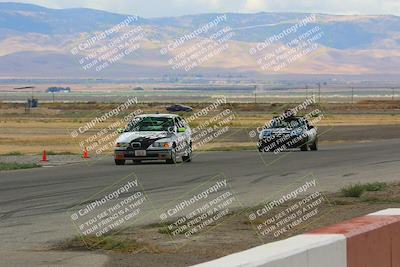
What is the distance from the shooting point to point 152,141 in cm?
3111

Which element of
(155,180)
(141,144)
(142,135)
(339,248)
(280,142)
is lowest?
(280,142)

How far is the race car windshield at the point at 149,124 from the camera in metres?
32.2

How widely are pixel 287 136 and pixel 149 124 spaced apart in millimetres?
8726

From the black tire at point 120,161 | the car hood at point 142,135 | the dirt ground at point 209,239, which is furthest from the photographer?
the black tire at point 120,161

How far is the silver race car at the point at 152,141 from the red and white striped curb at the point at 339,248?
23150mm

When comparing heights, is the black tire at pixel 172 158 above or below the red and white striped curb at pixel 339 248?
below

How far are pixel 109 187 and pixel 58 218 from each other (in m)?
5.76

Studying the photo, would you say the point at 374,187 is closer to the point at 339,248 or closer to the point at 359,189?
the point at 359,189

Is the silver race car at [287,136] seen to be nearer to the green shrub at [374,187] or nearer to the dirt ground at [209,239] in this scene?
the green shrub at [374,187]

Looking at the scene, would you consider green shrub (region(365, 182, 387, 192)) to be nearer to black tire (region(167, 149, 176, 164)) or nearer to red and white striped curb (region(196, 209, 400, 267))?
black tire (region(167, 149, 176, 164))

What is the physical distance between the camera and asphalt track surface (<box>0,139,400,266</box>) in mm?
14766

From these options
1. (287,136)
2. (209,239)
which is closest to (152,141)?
(287,136)

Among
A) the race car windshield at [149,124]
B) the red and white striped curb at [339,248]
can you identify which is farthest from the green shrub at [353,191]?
the race car windshield at [149,124]

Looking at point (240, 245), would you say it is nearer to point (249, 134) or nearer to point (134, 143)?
point (134, 143)
